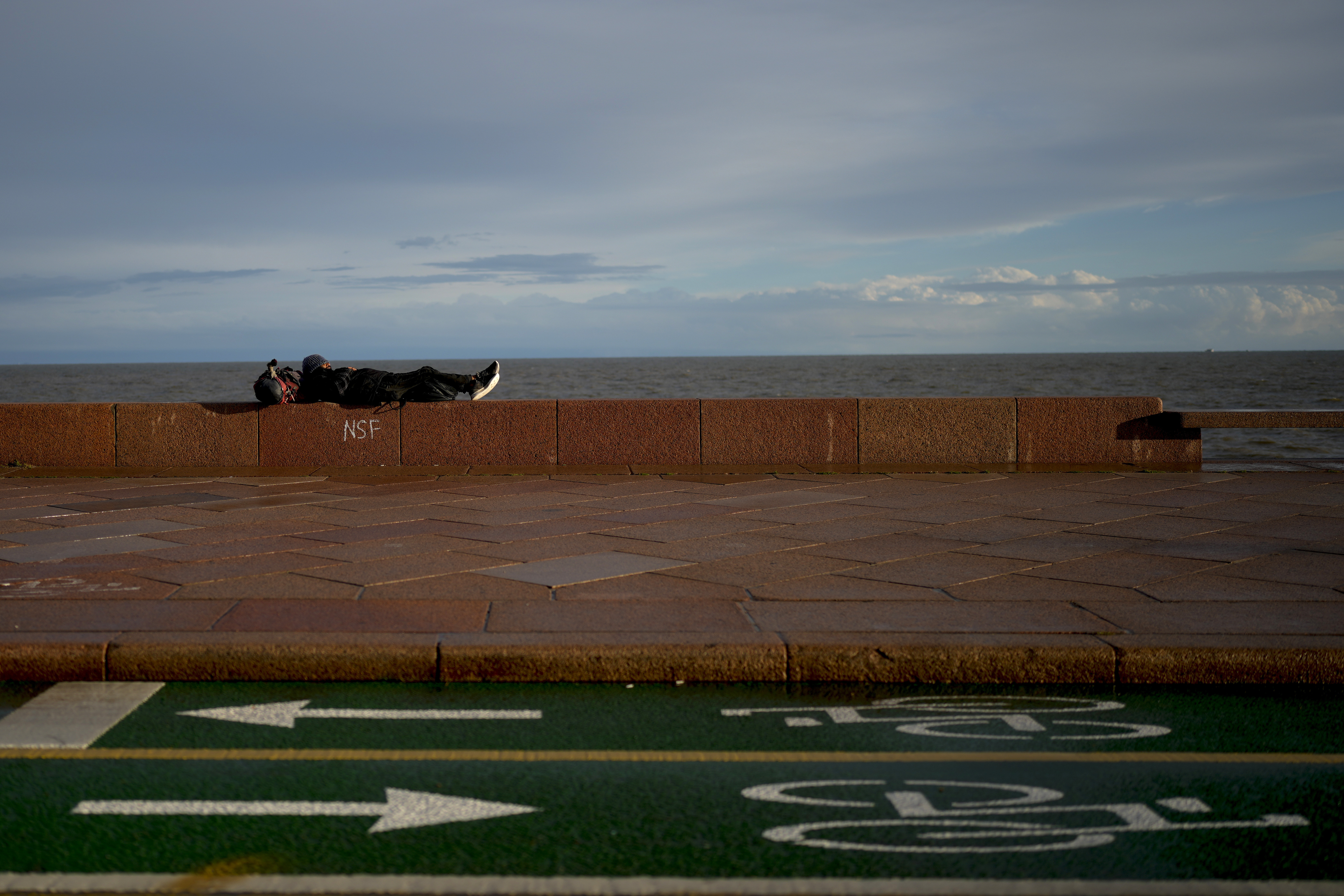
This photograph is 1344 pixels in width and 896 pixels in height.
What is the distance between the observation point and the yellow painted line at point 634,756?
3.36 m

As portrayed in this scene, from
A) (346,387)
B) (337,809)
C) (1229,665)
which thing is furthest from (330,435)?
(1229,665)

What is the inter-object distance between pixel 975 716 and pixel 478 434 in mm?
7586

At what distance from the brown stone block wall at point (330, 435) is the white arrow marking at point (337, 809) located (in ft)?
25.6

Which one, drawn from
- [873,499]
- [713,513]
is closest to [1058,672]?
[713,513]

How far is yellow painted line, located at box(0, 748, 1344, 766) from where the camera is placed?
11.0ft

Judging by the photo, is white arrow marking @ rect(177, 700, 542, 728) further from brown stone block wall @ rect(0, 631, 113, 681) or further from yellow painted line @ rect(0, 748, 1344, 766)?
brown stone block wall @ rect(0, 631, 113, 681)

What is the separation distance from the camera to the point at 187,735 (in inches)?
140

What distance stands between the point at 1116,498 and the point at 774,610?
4942 millimetres

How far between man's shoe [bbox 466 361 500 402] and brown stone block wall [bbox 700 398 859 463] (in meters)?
2.33

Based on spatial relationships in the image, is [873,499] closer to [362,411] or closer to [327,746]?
[362,411]

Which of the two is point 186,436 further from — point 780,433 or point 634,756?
point 634,756

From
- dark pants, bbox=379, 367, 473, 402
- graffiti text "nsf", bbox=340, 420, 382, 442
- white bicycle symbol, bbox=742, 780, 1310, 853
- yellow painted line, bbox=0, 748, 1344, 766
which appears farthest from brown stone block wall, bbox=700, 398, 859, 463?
white bicycle symbol, bbox=742, 780, 1310, 853

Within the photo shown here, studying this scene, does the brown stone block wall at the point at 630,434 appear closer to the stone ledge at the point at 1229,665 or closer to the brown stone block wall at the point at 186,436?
the brown stone block wall at the point at 186,436

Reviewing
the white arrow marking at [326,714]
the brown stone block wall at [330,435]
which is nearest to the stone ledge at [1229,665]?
the white arrow marking at [326,714]
